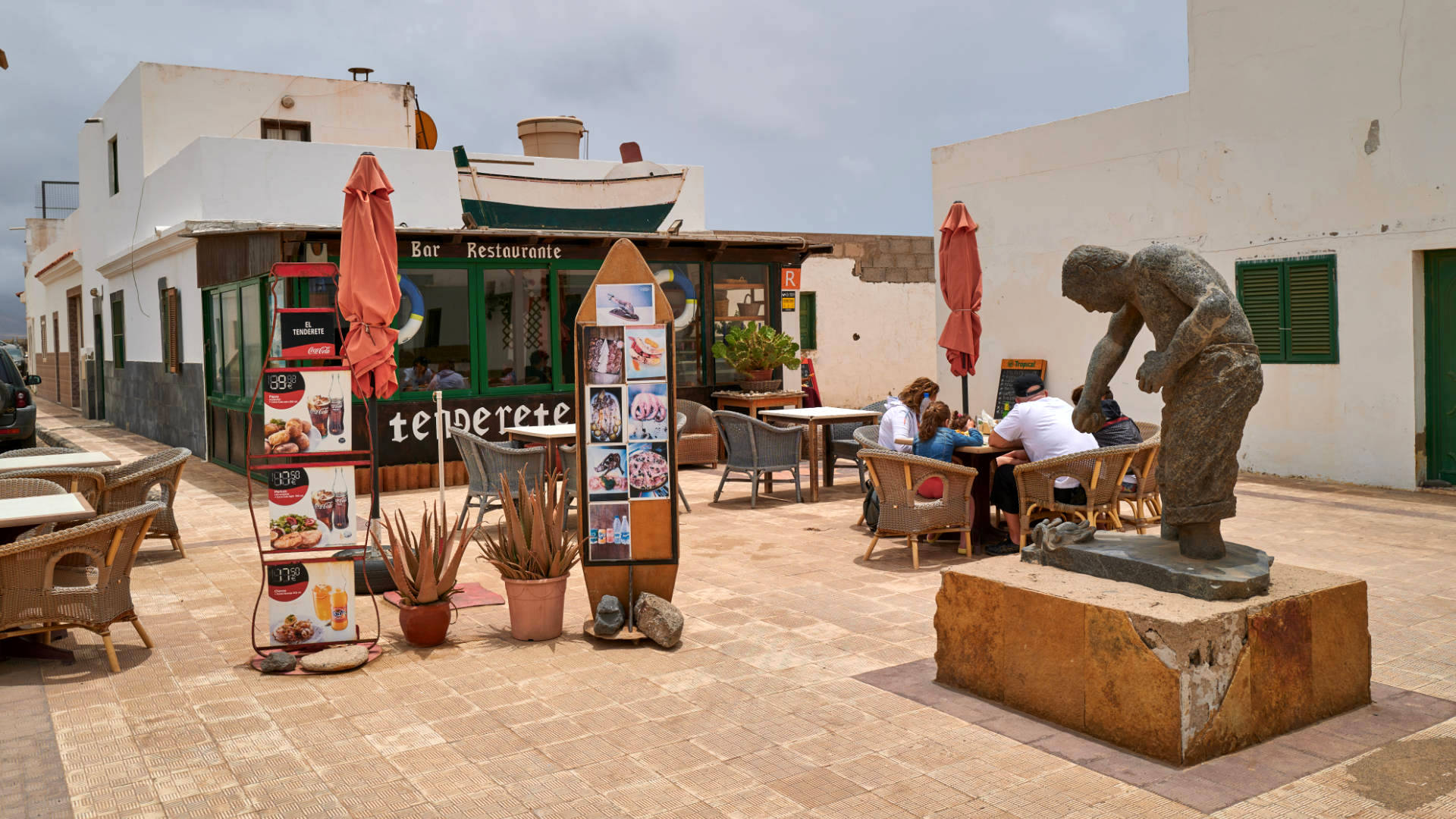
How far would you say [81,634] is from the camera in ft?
19.4

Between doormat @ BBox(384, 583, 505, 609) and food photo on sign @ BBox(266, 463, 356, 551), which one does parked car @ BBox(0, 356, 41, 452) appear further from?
food photo on sign @ BBox(266, 463, 356, 551)

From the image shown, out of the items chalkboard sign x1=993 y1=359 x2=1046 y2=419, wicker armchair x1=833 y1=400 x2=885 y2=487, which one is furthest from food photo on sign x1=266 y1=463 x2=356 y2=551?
chalkboard sign x1=993 y1=359 x2=1046 y2=419

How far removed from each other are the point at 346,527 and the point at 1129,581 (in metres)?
3.55

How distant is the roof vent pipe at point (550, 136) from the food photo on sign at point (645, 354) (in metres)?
13.8

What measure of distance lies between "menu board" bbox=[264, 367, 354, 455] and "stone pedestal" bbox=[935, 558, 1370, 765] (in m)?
3.00

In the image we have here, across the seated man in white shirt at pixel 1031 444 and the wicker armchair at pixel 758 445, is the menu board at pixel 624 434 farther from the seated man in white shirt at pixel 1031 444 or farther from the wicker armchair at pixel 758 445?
the wicker armchair at pixel 758 445

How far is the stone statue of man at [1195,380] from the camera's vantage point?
13.6 feet

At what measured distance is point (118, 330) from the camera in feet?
65.9

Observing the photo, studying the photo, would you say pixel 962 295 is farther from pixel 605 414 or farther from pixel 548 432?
pixel 605 414

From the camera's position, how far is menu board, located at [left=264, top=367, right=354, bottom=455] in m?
5.32

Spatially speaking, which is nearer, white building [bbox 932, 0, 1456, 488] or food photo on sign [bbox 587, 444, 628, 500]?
food photo on sign [bbox 587, 444, 628, 500]

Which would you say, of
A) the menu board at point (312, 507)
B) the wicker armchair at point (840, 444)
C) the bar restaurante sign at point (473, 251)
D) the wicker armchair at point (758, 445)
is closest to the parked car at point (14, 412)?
the bar restaurante sign at point (473, 251)

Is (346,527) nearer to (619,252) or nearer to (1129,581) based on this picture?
(619,252)

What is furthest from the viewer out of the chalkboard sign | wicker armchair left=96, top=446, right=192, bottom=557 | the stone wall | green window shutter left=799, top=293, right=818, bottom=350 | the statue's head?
green window shutter left=799, top=293, right=818, bottom=350
